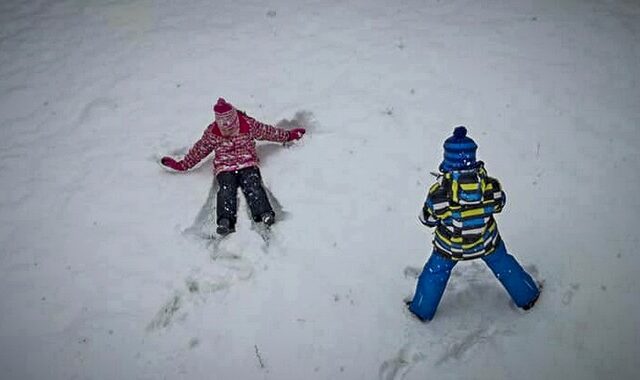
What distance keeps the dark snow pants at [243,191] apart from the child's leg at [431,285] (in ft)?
5.69

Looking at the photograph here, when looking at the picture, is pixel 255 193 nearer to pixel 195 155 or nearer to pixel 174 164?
pixel 195 155

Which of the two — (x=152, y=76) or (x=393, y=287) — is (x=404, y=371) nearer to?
(x=393, y=287)

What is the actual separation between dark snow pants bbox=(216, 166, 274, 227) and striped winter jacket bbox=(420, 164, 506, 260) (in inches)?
75.3

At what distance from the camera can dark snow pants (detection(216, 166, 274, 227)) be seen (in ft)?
16.0

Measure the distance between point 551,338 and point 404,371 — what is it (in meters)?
1.20

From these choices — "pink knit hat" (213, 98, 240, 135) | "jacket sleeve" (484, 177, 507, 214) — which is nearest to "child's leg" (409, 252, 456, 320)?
"jacket sleeve" (484, 177, 507, 214)

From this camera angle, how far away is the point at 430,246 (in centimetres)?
468

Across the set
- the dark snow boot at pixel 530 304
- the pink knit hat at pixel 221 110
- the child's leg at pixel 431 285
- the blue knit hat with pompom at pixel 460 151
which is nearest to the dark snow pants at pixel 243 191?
the pink knit hat at pixel 221 110

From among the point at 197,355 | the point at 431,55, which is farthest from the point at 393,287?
the point at 431,55

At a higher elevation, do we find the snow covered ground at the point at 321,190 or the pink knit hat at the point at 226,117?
the pink knit hat at the point at 226,117

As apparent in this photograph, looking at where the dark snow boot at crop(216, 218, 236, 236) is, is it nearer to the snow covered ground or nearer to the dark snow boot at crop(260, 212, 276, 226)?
the snow covered ground

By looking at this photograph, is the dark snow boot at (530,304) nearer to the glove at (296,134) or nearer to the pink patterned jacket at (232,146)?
the pink patterned jacket at (232,146)

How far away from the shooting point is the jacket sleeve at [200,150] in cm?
524

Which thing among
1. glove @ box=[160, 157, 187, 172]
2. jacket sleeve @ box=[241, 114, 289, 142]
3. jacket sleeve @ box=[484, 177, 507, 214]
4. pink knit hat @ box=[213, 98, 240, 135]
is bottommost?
glove @ box=[160, 157, 187, 172]
